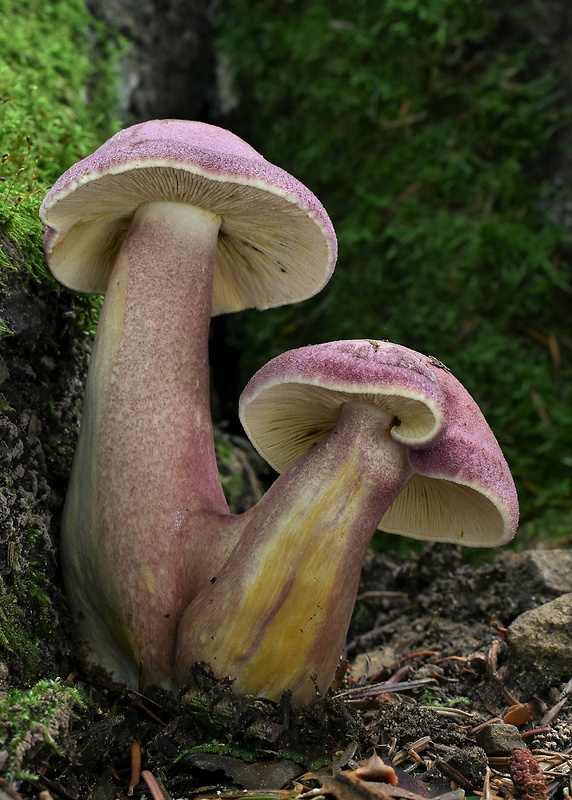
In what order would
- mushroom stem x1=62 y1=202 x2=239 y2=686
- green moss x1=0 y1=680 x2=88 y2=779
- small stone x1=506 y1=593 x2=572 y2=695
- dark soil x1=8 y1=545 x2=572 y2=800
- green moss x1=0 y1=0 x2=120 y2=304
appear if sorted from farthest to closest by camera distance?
green moss x1=0 y1=0 x2=120 y2=304 < small stone x1=506 y1=593 x2=572 y2=695 < mushroom stem x1=62 y1=202 x2=239 y2=686 < dark soil x1=8 y1=545 x2=572 y2=800 < green moss x1=0 y1=680 x2=88 y2=779

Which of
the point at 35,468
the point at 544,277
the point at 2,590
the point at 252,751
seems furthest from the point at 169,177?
the point at 544,277

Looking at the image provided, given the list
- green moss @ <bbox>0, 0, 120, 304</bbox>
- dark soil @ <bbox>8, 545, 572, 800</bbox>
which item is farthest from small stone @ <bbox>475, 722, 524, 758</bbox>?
green moss @ <bbox>0, 0, 120, 304</bbox>

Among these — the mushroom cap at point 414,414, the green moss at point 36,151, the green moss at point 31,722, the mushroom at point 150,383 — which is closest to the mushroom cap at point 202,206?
the mushroom at point 150,383

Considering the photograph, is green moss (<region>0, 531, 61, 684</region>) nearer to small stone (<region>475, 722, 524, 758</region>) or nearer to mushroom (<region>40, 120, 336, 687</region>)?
mushroom (<region>40, 120, 336, 687</region>)

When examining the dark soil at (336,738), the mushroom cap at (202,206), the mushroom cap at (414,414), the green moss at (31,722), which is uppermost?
the mushroom cap at (202,206)

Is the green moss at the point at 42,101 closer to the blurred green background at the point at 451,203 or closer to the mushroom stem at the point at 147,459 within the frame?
the mushroom stem at the point at 147,459

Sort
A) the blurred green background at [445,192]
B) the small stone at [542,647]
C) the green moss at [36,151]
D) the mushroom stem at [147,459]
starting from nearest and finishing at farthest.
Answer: the green moss at [36,151] < the mushroom stem at [147,459] < the small stone at [542,647] < the blurred green background at [445,192]
